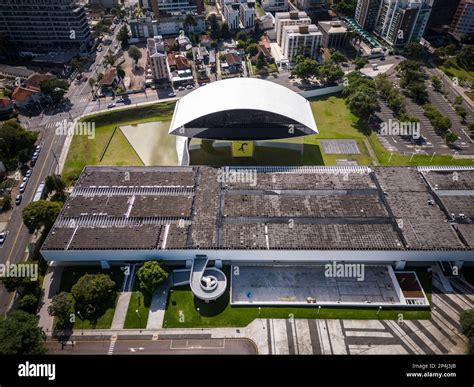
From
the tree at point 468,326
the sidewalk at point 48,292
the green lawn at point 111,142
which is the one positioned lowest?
the sidewalk at point 48,292

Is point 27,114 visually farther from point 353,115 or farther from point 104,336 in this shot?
point 353,115

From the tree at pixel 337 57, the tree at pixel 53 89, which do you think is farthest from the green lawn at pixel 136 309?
the tree at pixel 337 57

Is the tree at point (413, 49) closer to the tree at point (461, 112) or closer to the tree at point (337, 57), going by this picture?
→ the tree at point (337, 57)

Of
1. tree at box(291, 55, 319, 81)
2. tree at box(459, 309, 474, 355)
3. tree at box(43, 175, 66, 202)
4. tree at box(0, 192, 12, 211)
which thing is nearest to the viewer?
tree at box(459, 309, 474, 355)

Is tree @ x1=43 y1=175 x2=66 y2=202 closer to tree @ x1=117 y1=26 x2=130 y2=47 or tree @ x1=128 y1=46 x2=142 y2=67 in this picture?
tree @ x1=128 y1=46 x2=142 y2=67

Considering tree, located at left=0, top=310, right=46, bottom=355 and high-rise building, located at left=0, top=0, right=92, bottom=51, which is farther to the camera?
high-rise building, located at left=0, top=0, right=92, bottom=51

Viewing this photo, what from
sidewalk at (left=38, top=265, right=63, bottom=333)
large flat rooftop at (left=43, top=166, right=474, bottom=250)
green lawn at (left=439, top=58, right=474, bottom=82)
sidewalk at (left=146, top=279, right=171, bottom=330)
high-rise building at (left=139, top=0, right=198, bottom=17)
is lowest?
sidewalk at (left=146, top=279, right=171, bottom=330)

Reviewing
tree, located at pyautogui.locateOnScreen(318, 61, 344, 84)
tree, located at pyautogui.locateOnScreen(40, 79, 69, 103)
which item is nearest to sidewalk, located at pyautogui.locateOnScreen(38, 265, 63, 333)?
tree, located at pyautogui.locateOnScreen(40, 79, 69, 103)
